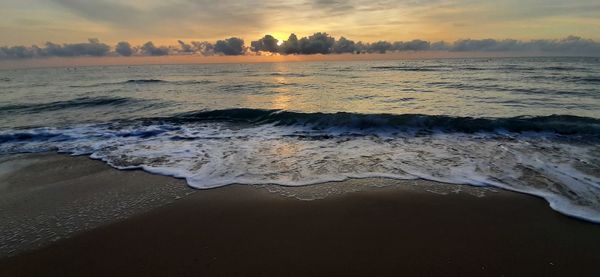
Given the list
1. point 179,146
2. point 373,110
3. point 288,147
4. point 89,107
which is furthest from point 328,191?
point 89,107

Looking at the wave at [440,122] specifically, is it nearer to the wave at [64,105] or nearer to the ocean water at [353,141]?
the ocean water at [353,141]

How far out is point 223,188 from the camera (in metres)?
6.00

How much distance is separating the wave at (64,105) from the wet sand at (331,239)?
15.3 meters

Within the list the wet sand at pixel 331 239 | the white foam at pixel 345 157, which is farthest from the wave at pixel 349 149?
the wet sand at pixel 331 239

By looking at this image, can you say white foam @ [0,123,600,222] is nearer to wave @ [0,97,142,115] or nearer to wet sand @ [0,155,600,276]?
wet sand @ [0,155,600,276]

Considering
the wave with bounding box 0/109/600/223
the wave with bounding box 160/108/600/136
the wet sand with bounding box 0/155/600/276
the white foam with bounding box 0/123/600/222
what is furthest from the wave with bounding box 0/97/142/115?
the wet sand with bounding box 0/155/600/276

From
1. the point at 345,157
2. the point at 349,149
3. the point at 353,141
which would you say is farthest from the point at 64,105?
the point at 345,157

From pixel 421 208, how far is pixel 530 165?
11.5ft

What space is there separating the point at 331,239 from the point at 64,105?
66.2 feet

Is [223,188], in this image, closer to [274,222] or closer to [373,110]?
[274,222]

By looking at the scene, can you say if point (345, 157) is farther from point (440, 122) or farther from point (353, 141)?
point (440, 122)

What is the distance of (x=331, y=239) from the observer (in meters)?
4.16

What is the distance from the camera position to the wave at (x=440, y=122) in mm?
10508

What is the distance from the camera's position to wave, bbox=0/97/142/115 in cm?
1741
